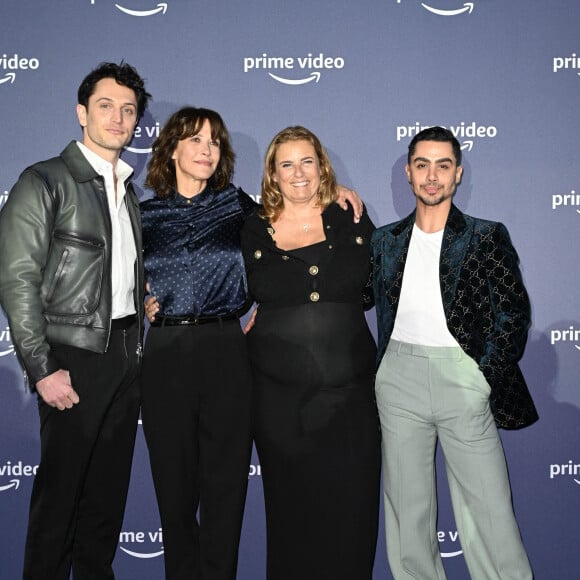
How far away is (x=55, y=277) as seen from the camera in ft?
7.69

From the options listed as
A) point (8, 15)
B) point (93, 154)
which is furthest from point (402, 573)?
point (8, 15)

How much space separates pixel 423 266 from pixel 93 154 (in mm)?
1427

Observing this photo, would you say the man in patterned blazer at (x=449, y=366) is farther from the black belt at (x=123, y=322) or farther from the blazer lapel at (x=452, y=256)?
the black belt at (x=123, y=322)

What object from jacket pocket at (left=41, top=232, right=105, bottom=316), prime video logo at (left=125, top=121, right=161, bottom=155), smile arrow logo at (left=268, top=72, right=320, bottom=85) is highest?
smile arrow logo at (left=268, top=72, right=320, bottom=85)

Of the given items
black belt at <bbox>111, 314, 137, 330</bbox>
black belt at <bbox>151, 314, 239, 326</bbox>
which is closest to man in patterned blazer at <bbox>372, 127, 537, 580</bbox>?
black belt at <bbox>151, 314, 239, 326</bbox>

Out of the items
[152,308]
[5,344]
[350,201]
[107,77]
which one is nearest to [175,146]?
[107,77]

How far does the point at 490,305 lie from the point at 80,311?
5.23 ft

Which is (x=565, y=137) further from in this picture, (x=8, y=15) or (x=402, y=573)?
(x=8, y=15)

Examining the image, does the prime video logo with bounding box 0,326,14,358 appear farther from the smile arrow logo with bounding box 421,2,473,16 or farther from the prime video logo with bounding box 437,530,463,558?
the smile arrow logo with bounding box 421,2,473,16

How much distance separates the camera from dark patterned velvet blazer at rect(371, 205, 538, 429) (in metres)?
2.38

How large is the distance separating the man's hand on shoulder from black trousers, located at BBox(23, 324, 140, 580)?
71mm

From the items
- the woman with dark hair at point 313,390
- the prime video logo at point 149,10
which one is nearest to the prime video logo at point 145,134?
the prime video logo at point 149,10

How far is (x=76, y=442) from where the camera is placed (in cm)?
238

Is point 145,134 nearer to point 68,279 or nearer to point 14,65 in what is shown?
point 14,65
